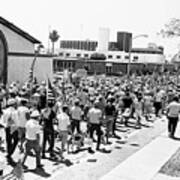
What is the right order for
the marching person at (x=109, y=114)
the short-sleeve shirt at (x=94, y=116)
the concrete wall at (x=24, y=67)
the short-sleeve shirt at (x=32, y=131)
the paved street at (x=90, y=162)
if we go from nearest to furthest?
the short-sleeve shirt at (x=32, y=131)
the paved street at (x=90, y=162)
the short-sleeve shirt at (x=94, y=116)
the marching person at (x=109, y=114)
the concrete wall at (x=24, y=67)

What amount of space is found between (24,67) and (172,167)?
1878 centimetres

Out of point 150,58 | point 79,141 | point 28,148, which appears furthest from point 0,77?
point 150,58

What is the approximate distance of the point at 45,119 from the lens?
409 inches

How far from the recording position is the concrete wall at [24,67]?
87.3 feet

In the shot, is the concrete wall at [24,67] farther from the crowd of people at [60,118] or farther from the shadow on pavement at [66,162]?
the shadow on pavement at [66,162]

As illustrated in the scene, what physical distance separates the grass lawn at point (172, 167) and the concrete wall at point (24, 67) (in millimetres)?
16849

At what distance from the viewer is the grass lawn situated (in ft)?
33.5

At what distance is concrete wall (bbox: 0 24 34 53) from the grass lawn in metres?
18.1

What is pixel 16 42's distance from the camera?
2786cm

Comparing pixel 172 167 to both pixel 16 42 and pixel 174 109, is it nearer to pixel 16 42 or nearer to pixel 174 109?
pixel 174 109

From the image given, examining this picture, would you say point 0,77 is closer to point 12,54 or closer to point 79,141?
point 12,54

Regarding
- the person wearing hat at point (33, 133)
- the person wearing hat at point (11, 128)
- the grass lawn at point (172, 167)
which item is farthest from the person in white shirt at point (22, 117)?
the grass lawn at point (172, 167)

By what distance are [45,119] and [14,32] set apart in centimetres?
1836

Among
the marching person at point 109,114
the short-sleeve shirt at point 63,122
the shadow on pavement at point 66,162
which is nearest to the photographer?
the shadow on pavement at point 66,162
